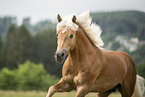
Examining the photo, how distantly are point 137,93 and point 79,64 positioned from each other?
277 centimetres

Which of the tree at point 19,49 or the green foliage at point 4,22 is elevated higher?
the green foliage at point 4,22

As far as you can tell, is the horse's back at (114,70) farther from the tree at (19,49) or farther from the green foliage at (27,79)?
the tree at (19,49)

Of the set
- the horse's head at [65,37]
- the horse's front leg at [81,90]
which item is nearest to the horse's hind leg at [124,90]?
the horse's front leg at [81,90]

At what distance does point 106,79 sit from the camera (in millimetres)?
5242

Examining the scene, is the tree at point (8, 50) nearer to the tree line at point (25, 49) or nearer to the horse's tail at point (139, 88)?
the tree line at point (25, 49)

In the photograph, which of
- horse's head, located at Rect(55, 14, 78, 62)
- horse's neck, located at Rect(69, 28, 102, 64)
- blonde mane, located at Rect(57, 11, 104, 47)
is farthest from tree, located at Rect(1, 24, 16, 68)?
horse's head, located at Rect(55, 14, 78, 62)

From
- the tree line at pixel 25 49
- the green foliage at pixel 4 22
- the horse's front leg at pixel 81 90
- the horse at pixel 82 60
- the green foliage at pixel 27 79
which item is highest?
the green foliage at pixel 4 22

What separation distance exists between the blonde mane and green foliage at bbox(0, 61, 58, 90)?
26.8 m

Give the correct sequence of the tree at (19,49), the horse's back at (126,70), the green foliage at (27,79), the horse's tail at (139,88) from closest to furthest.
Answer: the horse's back at (126,70) → the horse's tail at (139,88) → the green foliage at (27,79) → the tree at (19,49)

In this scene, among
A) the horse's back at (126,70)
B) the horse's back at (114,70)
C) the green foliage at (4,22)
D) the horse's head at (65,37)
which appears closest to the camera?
the horse's head at (65,37)

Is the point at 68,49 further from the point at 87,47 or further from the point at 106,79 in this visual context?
the point at 106,79

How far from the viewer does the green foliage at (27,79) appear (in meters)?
32.7

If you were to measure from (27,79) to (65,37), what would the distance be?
33.4 m

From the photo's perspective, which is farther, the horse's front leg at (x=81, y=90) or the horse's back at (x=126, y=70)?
the horse's back at (x=126, y=70)
